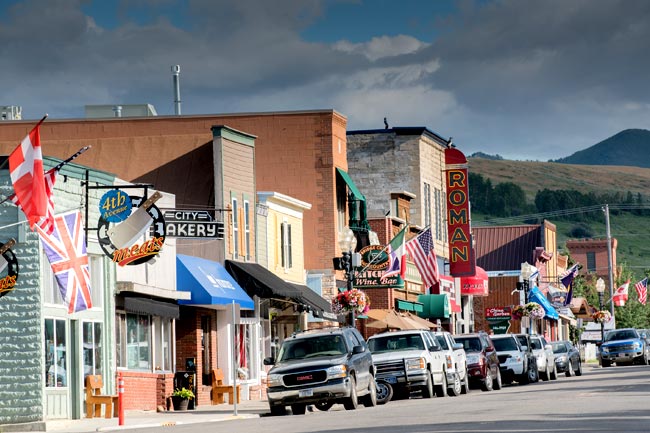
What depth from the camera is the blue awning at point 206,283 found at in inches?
1517

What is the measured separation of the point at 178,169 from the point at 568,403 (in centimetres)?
1953

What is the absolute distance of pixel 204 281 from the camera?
39.2m

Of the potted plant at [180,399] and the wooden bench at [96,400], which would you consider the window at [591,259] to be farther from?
the wooden bench at [96,400]

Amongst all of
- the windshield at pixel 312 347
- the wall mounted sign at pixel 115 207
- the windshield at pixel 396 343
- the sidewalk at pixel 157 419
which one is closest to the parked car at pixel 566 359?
the windshield at pixel 396 343

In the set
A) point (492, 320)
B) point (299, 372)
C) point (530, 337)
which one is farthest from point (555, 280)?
point (299, 372)

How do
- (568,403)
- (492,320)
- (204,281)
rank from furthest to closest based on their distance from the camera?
(492,320), (204,281), (568,403)

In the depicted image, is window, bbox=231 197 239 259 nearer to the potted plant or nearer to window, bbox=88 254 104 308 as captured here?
the potted plant

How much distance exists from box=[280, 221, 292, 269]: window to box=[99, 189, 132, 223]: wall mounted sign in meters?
16.7

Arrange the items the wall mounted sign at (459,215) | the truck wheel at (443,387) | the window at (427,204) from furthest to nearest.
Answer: the wall mounted sign at (459,215)
the window at (427,204)
the truck wheel at (443,387)

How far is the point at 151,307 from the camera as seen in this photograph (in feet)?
117

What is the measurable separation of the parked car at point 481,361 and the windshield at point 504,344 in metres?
2.79

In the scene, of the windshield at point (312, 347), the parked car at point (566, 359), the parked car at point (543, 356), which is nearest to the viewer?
the windshield at point (312, 347)

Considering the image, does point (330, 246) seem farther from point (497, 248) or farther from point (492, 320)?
point (497, 248)

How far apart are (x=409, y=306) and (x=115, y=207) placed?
30.7 m
